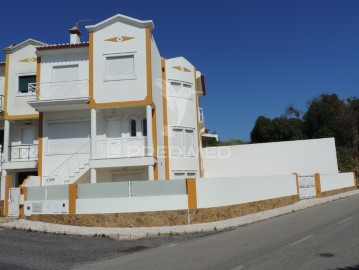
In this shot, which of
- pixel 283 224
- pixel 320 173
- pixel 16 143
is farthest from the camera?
pixel 320 173

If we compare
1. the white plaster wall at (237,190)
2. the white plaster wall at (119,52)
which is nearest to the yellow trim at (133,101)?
the white plaster wall at (119,52)

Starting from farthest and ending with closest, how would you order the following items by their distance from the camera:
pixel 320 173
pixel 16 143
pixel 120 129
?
pixel 320 173 → pixel 16 143 → pixel 120 129

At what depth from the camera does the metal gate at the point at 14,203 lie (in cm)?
1644

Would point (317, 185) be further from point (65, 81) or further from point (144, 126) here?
point (65, 81)

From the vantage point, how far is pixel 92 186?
1540 cm

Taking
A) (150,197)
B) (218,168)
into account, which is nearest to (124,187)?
(150,197)

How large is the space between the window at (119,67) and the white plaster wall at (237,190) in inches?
308

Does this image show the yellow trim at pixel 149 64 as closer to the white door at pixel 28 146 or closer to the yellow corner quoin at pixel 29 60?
the yellow corner quoin at pixel 29 60

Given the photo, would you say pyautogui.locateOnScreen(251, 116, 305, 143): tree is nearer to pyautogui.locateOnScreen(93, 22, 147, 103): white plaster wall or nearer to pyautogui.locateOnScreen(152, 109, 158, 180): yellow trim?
pyautogui.locateOnScreen(152, 109, 158, 180): yellow trim

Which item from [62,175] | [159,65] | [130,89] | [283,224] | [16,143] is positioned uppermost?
[159,65]

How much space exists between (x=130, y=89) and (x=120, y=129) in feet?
8.60

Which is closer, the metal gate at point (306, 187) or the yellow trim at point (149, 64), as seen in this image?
the yellow trim at point (149, 64)

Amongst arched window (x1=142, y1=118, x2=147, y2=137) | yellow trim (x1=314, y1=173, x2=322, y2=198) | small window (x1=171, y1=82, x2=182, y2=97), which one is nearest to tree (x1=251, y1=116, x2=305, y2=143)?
yellow trim (x1=314, y1=173, x2=322, y2=198)

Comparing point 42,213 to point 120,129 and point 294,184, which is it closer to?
point 120,129
